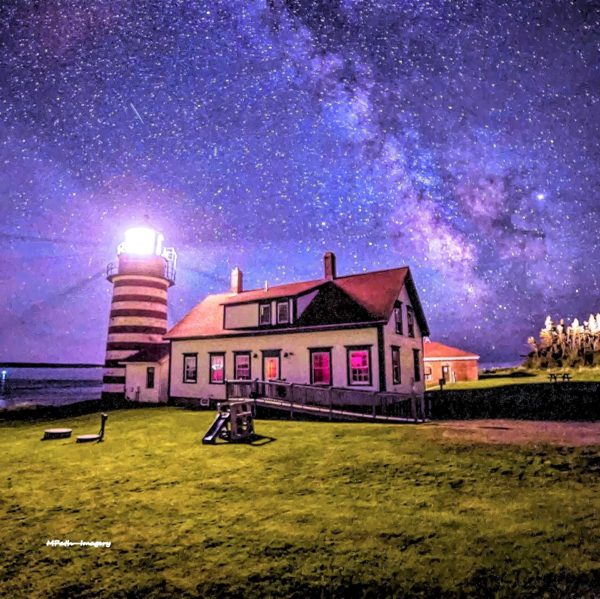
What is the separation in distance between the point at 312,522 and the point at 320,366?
15695 mm

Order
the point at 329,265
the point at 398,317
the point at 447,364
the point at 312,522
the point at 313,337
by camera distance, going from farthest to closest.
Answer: the point at 447,364
the point at 329,265
the point at 398,317
the point at 313,337
the point at 312,522

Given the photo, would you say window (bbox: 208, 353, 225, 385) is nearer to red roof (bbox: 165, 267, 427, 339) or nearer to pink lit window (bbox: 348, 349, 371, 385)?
red roof (bbox: 165, 267, 427, 339)

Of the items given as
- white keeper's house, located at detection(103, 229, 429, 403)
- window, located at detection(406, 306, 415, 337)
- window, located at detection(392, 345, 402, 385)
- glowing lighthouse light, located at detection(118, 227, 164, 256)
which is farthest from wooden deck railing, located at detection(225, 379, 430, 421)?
glowing lighthouse light, located at detection(118, 227, 164, 256)

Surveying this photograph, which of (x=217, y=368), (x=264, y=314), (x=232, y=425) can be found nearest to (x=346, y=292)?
(x=264, y=314)

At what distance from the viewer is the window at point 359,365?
2069 cm

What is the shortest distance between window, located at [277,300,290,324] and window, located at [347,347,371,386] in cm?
450

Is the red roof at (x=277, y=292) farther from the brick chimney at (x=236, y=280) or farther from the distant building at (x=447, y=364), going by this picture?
the distant building at (x=447, y=364)

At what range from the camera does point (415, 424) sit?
51.9 ft

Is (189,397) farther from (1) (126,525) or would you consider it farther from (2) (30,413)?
(1) (126,525)

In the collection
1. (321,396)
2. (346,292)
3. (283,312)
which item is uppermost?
(346,292)

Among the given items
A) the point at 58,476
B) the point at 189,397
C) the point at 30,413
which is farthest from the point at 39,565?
the point at 30,413

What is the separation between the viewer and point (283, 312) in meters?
24.1

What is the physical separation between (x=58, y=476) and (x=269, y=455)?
533cm

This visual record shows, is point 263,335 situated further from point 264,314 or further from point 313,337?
point 313,337
